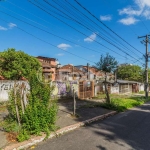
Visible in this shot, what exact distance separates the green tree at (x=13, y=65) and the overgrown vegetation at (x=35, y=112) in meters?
14.0

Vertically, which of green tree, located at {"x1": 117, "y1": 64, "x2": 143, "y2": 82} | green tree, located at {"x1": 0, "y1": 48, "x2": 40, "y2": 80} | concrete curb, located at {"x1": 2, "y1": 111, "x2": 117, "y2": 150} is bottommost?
concrete curb, located at {"x1": 2, "y1": 111, "x2": 117, "y2": 150}

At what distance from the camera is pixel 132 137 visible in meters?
6.85

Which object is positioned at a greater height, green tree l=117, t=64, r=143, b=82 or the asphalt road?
green tree l=117, t=64, r=143, b=82

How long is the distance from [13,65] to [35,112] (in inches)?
606

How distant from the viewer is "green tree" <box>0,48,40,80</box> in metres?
20.2

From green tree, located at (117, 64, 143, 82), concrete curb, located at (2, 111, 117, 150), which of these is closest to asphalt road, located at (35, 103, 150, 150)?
concrete curb, located at (2, 111, 117, 150)

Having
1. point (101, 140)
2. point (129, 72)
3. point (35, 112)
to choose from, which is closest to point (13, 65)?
point (35, 112)

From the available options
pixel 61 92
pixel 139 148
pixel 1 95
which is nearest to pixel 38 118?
pixel 139 148

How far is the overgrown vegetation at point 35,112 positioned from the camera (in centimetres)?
639

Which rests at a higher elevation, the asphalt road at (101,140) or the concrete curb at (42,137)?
the concrete curb at (42,137)

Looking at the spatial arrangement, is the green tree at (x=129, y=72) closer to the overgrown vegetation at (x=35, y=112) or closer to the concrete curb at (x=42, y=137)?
the concrete curb at (x=42, y=137)

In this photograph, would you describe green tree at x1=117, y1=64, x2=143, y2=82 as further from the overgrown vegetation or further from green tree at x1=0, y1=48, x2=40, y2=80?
the overgrown vegetation

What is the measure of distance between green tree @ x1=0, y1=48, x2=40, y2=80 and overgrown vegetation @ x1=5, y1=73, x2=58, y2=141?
14.0 meters

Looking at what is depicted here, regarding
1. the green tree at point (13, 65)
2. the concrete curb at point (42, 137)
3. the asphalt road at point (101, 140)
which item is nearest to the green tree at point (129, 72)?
the green tree at point (13, 65)
